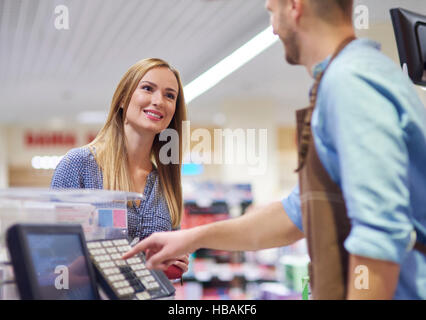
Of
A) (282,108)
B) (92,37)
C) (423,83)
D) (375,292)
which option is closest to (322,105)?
(375,292)

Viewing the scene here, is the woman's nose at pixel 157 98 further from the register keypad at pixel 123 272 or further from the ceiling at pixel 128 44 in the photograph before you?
the ceiling at pixel 128 44

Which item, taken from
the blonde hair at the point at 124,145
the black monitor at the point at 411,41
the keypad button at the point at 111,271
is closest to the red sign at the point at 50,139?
the blonde hair at the point at 124,145

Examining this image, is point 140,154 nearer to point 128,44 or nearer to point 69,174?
point 69,174

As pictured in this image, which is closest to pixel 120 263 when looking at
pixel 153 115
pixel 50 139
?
pixel 153 115

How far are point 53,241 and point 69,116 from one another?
1045 centimetres

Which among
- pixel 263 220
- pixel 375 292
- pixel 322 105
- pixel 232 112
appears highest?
pixel 232 112

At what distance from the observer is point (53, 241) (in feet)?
3.19

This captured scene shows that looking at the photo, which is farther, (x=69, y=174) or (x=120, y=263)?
(x=69, y=174)

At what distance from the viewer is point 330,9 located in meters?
1.04

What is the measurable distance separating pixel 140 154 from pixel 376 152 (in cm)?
130

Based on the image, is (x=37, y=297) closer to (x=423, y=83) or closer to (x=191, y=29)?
(x=423, y=83)

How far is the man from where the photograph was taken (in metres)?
0.85
